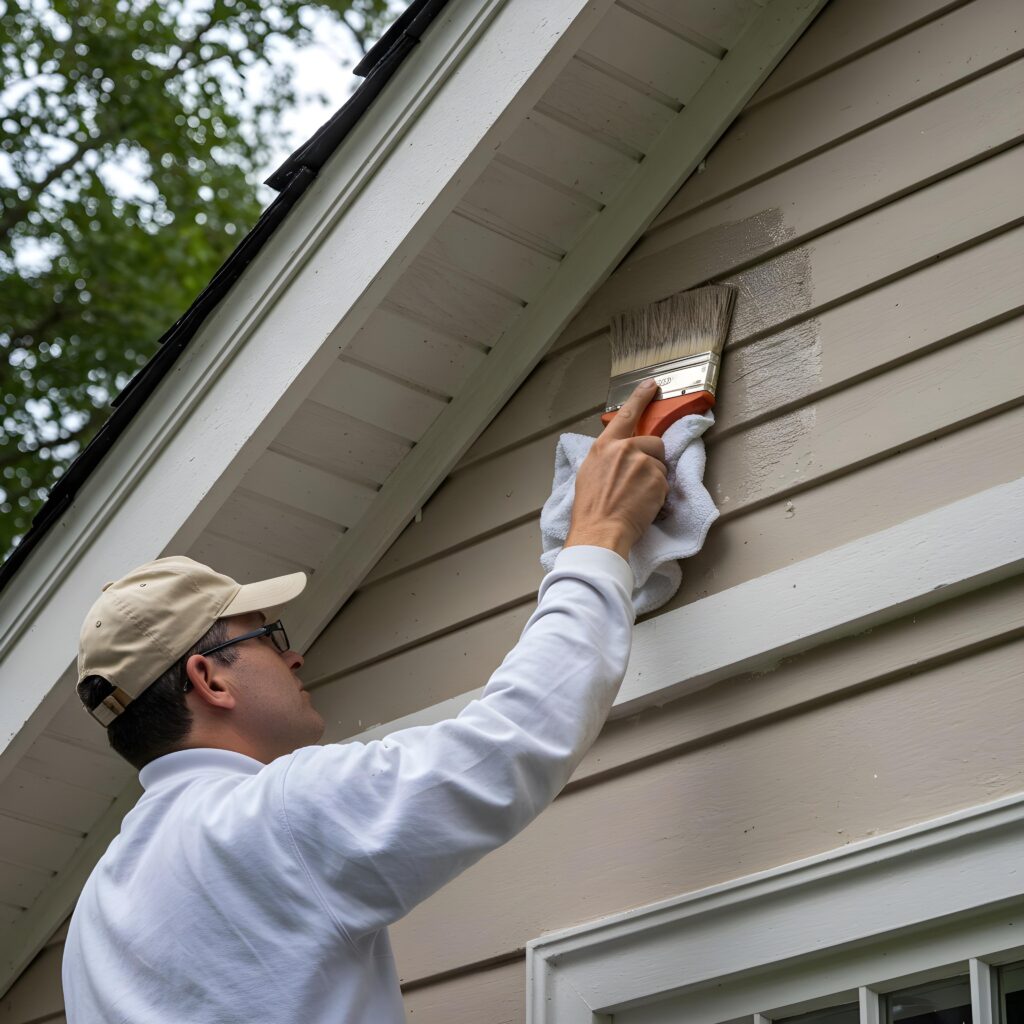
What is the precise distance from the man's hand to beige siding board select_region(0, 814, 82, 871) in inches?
77.1

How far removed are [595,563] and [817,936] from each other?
28.6 inches

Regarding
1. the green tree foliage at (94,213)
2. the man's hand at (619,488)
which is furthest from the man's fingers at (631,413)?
the green tree foliage at (94,213)

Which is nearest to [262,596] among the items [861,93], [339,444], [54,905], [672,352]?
[339,444]

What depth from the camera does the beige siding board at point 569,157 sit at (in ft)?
11.4

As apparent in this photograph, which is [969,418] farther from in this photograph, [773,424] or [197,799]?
[197,799]

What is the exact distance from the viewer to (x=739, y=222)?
3391 millimetres

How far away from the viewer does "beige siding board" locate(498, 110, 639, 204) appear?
11.4ft

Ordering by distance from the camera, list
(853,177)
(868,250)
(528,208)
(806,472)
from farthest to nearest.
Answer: (528,208), (853,177), (868,250), (806,472)

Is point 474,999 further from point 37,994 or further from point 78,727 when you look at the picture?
point 37,994

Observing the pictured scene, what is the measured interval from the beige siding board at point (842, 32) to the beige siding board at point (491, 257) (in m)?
0.61

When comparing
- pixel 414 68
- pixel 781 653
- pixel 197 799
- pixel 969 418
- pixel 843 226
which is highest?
pixel 414 68

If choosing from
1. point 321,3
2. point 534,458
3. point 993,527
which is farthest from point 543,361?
point 321,3

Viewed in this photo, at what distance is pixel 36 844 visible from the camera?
4156mm

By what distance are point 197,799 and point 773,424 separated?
1345mm
